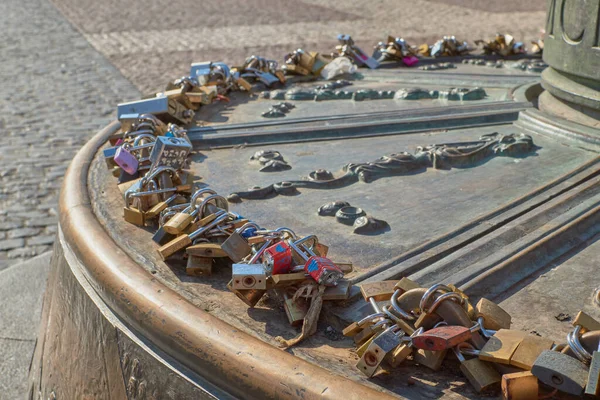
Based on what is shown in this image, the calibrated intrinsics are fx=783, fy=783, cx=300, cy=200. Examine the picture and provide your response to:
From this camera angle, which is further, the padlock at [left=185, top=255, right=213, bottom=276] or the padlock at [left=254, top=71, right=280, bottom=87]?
the padlock at [left=254, top=71, right=280, bottom=87]

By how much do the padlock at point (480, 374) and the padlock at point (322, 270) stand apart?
36 centimetres

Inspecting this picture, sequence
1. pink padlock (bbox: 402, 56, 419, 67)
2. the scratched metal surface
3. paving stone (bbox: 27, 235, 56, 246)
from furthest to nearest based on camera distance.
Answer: pink padlock (bbox: 402, 56, 419, 67) → paving stone (bbox: 27, 235, 56, 246) → the scratched metal surface

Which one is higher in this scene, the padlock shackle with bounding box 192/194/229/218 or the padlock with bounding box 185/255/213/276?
the padlock shackle with bounding box 192/194/229/218

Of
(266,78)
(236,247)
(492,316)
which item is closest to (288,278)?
(236,247)

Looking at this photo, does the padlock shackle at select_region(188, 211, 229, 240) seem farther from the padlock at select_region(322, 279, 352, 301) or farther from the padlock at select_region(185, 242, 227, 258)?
the padlock at select_region(322, 279, 352, 301)

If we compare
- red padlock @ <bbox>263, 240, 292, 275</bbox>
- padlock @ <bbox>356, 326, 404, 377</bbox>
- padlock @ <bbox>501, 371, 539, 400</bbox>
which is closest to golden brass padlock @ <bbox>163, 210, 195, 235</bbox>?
red padlock @ <bbox>263, 240, 292, 275</bbox>

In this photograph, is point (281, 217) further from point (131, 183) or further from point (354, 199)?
point (131, 183)

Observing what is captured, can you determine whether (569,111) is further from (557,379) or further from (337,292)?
(557,379)

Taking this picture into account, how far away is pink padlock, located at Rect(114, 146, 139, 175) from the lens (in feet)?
8.22

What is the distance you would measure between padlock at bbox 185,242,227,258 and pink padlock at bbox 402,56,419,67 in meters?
2.95

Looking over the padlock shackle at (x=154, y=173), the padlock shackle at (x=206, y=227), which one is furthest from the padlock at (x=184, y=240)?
the padlock shackle at (x=154, y=173)

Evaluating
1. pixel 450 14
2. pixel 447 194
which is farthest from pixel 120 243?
pixel 450 14

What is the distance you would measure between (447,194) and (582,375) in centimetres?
121

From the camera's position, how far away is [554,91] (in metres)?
3.13
